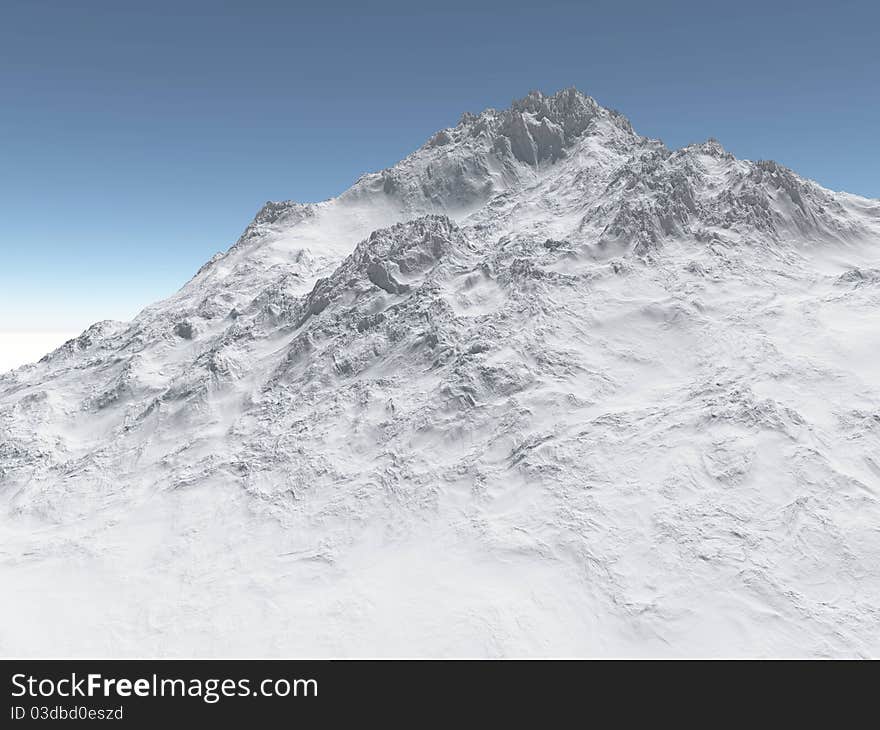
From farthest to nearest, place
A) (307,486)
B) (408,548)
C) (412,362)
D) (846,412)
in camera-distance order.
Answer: (412,362)
(307,486)
(846,412)
(408,548)

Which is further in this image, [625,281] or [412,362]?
[625,281]

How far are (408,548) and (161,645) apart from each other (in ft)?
55.8

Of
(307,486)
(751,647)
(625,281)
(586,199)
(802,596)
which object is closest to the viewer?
(751,647)

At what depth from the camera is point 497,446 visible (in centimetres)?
5181

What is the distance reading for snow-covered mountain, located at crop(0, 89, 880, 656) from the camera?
37.9 metres

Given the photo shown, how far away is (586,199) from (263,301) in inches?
1872

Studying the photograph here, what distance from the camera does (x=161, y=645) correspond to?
3784 centimetres

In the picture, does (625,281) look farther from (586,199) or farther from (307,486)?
(307,486)

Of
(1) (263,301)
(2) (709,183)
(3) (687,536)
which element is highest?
(2) (709,183)

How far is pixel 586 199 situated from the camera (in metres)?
87.1

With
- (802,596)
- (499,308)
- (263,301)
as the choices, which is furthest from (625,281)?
(263,301)

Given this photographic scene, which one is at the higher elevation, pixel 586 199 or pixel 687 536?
pixel 586 199

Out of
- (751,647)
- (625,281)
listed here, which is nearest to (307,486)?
(751,647)

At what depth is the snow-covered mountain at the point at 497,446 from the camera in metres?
37.9
